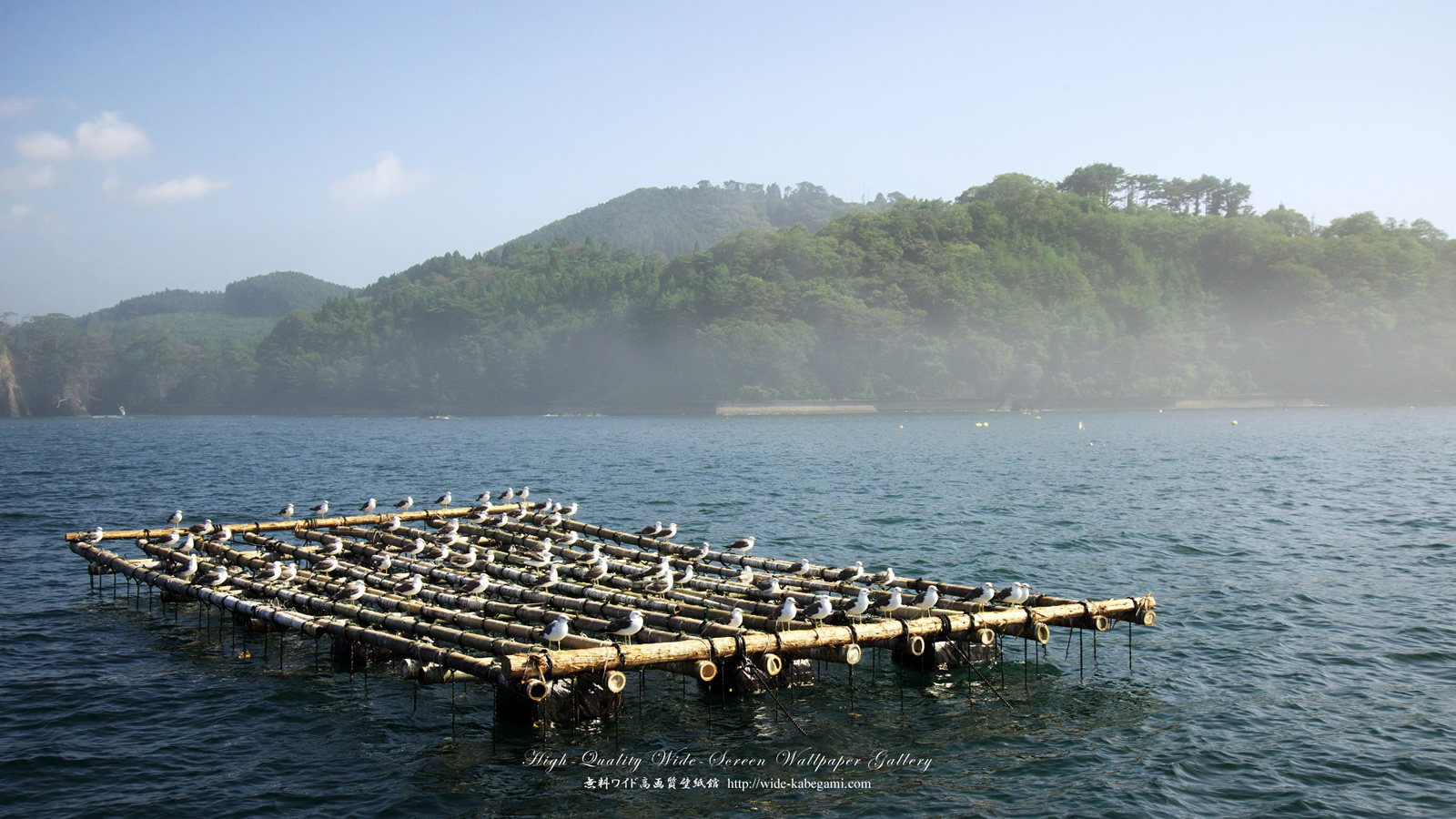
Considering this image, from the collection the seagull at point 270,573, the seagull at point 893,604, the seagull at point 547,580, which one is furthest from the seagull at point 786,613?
the seagull at point 270,573

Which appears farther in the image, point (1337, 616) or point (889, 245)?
point (889, 245)

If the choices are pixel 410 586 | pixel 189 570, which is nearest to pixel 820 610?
pixel 410 586

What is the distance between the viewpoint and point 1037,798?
13453 mm

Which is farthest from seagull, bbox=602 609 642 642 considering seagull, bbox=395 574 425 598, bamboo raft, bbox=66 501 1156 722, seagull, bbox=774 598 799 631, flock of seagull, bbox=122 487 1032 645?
seagull, bbox=395 574 425 598

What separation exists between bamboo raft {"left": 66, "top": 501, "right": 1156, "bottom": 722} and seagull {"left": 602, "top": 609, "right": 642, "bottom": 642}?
1.37 ft

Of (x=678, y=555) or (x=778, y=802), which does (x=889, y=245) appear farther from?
(x=778, y=802)

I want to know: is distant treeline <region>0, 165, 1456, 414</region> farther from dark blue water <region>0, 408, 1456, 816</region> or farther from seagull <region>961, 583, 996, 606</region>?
seagull <region>961, 583, 996, 606</region>

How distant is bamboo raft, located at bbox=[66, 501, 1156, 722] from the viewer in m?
15.2

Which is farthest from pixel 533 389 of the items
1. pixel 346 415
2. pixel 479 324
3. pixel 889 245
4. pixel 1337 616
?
pixel 1337 616

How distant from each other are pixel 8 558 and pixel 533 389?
496 ft

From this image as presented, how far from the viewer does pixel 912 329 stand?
514ft

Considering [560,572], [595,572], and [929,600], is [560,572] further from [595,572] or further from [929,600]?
[929,600]

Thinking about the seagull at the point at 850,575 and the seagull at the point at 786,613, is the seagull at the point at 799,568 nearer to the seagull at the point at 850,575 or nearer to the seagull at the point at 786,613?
the seagull at the point at 850,575

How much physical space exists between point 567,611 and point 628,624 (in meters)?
2.91
